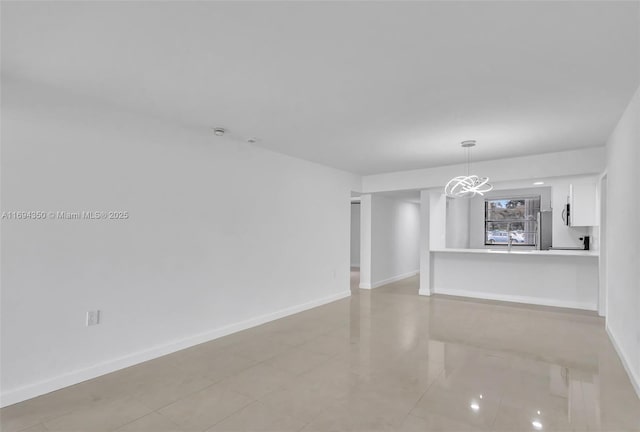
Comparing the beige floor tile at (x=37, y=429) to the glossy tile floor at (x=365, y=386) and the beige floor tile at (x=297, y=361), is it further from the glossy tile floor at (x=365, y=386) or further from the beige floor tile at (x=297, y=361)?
the beige floor tile at (x=297, y=361)

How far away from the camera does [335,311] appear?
5.43m

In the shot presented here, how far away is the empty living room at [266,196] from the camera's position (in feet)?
6.70

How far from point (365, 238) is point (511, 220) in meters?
4.46

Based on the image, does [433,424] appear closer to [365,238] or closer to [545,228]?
[365,238]

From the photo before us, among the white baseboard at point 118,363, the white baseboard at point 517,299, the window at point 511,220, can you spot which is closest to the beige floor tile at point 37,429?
the white baseboard at point 118,363

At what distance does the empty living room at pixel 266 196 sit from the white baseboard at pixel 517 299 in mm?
307

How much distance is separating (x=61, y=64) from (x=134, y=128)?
3.30 feet

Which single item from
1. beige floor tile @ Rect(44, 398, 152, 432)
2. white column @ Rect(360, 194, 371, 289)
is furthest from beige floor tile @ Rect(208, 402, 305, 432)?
white column @ Rect(360, 194, 371, 289)

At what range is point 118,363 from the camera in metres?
3.19

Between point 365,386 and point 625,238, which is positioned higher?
point 625,238

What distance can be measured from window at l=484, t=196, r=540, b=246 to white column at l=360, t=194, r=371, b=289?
13.2 ft

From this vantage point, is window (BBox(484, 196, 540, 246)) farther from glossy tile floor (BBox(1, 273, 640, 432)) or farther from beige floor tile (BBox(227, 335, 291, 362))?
beige floor tile (BBox(227, 335, 291, 362))

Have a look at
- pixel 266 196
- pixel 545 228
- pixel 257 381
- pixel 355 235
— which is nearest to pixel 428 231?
pixel 545 228

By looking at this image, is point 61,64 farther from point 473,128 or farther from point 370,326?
point 370,326
